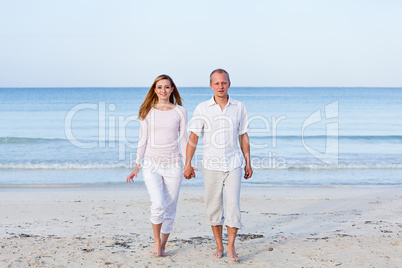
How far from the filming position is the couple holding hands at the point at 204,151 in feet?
14.5

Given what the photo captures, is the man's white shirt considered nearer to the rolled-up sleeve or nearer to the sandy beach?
the rolled-up sleeve

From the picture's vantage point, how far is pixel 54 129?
82.8 feet

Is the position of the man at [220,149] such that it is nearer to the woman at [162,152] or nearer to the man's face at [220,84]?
the man's face at [220,84]

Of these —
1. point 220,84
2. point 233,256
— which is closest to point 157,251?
point 233,256

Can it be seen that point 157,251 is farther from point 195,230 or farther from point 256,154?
point 256,154

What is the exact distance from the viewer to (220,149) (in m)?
4.38

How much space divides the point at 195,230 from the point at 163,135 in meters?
1.87

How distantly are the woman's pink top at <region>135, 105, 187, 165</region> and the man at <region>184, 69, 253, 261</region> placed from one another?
0.16 metres

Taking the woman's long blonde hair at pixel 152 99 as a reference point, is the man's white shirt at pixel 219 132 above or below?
below

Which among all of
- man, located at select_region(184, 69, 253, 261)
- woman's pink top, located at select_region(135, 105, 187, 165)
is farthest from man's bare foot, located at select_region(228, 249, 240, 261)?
woman's pink top, located at select_region(135, 105, 187, 165)

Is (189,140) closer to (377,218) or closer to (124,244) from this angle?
(124,244)

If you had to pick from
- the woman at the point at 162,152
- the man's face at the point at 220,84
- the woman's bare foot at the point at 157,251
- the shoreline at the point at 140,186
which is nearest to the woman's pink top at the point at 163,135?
the woman at the point at 162,152

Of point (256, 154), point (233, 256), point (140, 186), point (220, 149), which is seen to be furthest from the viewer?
point (256, 154)

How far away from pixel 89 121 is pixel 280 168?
16.9 m
